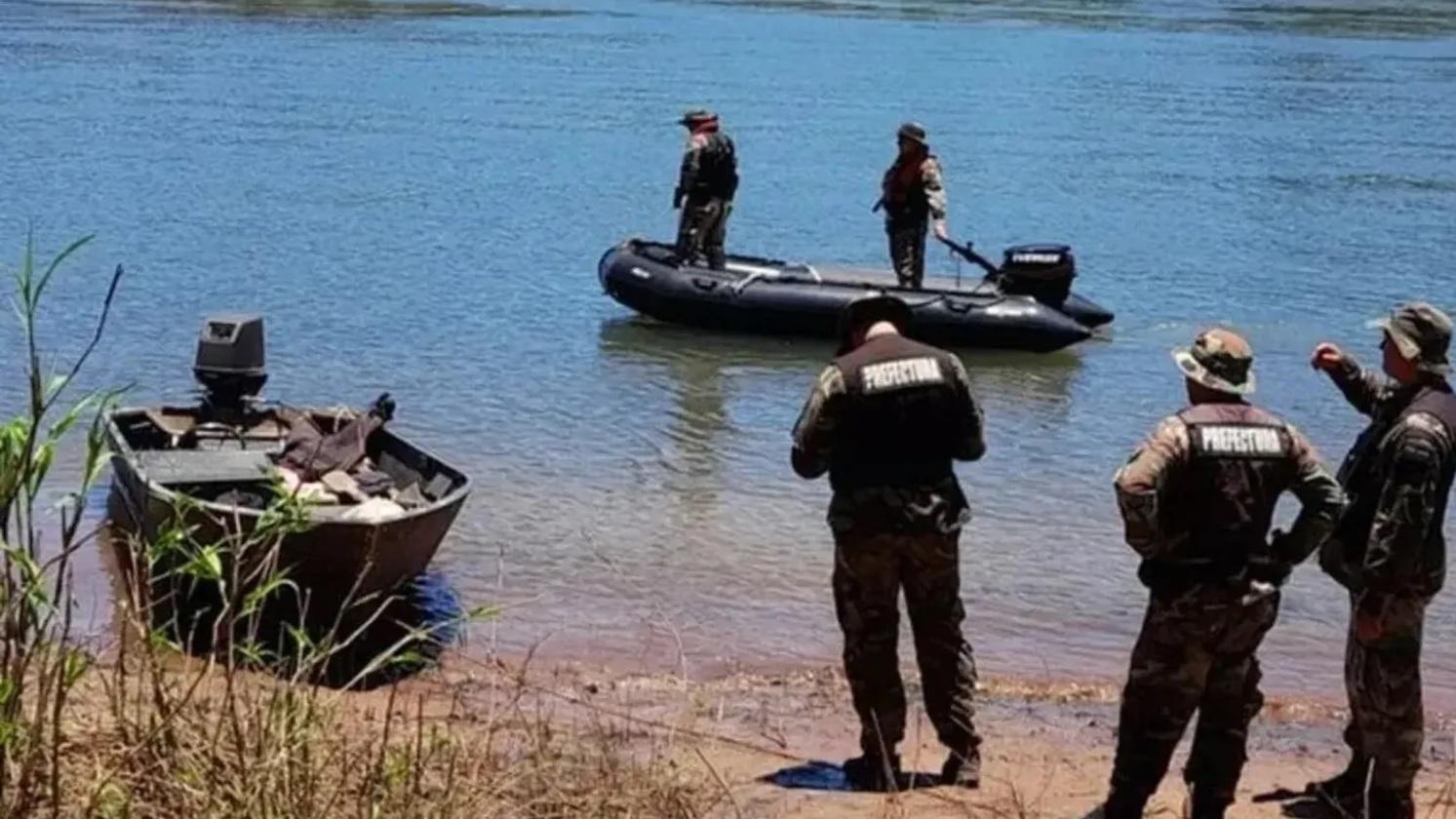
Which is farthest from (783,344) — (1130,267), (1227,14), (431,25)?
(1227,14)

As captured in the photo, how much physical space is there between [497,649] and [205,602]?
1.22m

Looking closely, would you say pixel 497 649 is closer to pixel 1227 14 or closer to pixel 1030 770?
pixel 1030 770

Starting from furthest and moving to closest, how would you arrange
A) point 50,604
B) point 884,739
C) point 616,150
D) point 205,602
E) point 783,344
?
point 616,150
point 783,344
point 205,602
point 884,739
point 50,604

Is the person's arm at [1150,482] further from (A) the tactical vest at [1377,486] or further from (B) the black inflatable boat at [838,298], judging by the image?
(B) the black inflatable boat at [838,298]

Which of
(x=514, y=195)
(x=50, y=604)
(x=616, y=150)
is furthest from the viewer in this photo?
(x=616, y=150)

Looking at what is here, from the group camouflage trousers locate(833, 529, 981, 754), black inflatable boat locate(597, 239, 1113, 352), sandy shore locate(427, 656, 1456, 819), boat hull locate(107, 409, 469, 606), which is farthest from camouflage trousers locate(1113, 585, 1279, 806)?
black inflatable boat locate(597, 239, 1113, 352)

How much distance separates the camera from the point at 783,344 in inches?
666

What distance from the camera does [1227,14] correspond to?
207ft

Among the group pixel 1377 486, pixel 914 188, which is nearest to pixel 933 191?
pixel 914 188

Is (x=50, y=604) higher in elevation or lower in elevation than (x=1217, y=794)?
higher

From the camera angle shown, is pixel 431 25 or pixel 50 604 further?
pixel 431 25

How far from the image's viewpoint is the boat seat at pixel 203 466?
31.0 ft

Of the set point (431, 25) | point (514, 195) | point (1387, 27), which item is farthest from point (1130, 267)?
point (1387, 27)

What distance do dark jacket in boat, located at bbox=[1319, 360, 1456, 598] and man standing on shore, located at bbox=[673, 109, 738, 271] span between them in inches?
424
